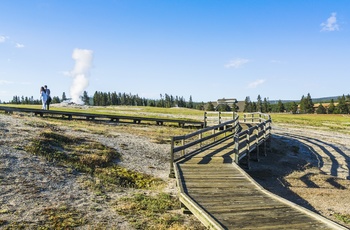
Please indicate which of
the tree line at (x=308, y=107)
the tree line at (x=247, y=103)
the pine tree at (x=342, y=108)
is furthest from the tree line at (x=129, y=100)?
the pine tree at (x=342, y=108)

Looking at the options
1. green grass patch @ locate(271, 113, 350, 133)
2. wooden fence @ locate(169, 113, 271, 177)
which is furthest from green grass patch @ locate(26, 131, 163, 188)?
green grass patch @ locate(271, 113, 350, 133)

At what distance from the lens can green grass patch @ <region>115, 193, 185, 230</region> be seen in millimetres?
7651

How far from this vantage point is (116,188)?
10.4m

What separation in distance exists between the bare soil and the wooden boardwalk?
101 centimetres

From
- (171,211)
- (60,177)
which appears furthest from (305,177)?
(60,177)

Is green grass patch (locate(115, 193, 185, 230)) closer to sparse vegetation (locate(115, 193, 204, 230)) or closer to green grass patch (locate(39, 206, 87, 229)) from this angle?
sparse vegetation (locate(115, 193, 204, 230))

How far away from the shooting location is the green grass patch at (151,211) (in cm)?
765

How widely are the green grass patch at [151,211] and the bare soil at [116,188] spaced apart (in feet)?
0.99

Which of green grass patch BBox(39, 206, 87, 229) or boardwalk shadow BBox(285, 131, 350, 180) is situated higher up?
green grass patch BBox(39, 206, 87, 229)

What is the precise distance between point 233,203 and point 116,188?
4885 millimetres

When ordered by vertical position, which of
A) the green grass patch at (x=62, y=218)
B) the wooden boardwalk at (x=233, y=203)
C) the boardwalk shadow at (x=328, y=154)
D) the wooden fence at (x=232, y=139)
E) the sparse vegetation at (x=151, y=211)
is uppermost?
the wooden fence at (x=232, y=139)

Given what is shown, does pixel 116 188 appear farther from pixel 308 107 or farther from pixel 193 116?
pixel 308 107

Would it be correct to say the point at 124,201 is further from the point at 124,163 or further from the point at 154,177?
the point at 124,163

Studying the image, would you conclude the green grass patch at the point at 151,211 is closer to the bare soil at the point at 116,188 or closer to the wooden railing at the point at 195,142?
the bare soil at the point at 116,188
